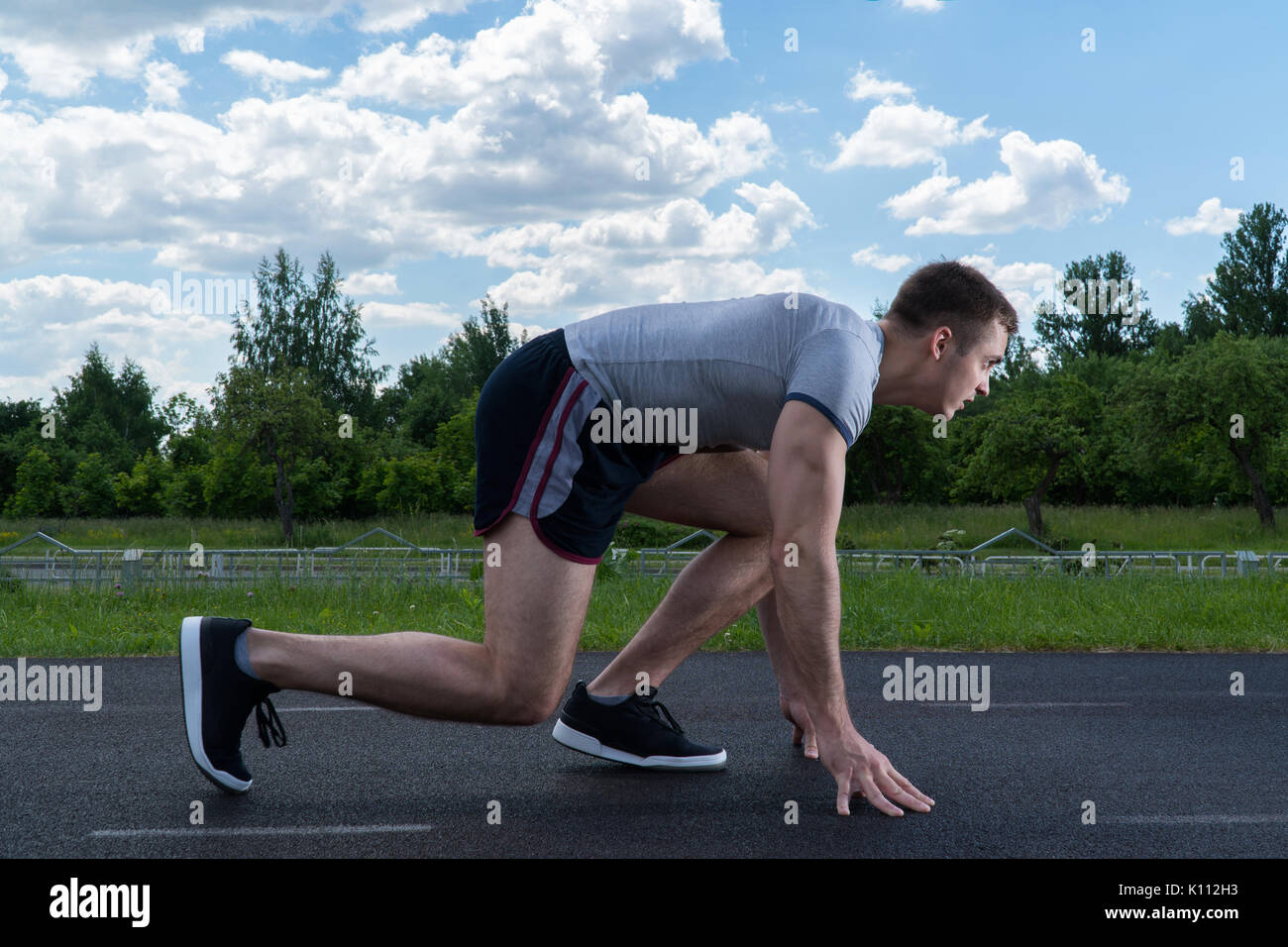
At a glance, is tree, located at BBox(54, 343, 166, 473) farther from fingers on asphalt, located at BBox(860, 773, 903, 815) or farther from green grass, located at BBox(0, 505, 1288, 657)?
fingers on asphalt, located at BBox(860, 773, 903, 815)

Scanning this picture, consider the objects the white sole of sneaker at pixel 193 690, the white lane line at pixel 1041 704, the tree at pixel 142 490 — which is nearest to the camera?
the white sole of sneaker at pixel 193 690

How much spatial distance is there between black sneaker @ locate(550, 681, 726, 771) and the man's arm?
0.66 meters

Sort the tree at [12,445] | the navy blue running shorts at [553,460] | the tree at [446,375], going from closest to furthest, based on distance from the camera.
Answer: the navy blue running shorts at [553,460] < the tree at [12,445] < the tree at [446,375]

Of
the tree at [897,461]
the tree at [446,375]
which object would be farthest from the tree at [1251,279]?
the tree at [446,375]

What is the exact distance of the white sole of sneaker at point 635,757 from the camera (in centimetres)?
338

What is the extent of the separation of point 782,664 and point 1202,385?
102 ft

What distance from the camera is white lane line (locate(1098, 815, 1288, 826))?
2861mm

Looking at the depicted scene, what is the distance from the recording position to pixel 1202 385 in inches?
1190

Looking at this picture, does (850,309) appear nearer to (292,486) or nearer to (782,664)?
(782,664)

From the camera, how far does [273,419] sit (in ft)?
98.7

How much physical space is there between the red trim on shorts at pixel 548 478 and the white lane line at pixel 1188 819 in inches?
63.2

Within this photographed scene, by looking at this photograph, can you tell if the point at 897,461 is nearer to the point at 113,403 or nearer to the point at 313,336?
the point at 313,336

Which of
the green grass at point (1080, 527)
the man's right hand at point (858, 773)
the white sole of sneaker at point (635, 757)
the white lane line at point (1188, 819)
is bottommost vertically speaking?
the green grass at point (1080, 527)

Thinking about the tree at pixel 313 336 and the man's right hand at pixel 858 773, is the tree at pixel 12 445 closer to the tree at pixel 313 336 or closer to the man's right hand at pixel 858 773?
the tree at pixel 313 336
